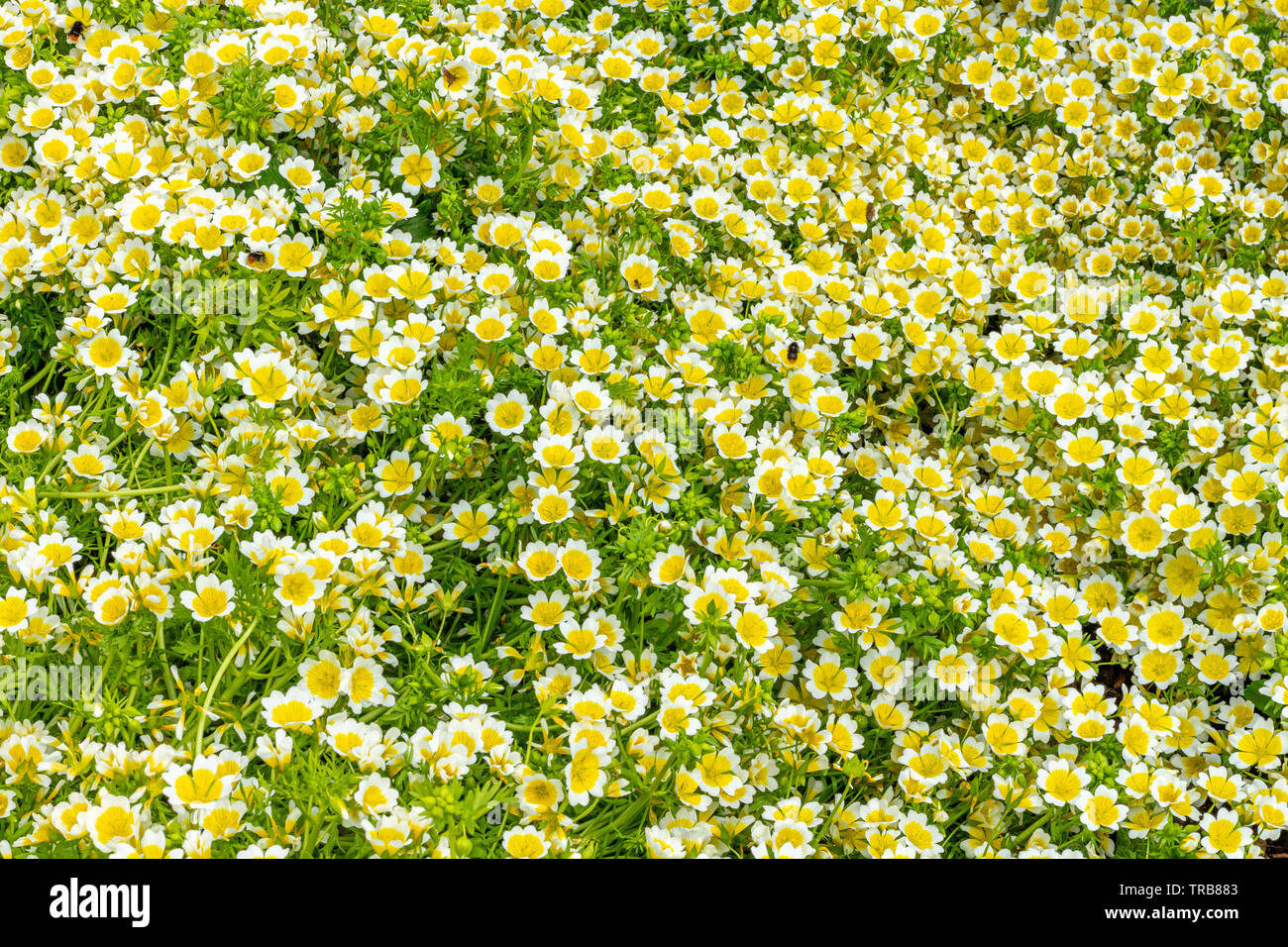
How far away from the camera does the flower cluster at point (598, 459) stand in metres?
2.42

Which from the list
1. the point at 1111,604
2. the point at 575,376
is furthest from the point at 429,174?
the point at 1111,604

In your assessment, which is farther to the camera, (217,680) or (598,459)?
(598,459)

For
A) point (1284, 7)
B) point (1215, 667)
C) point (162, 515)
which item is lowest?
point (1215, 667)

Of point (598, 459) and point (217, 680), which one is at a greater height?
point (598, 459)

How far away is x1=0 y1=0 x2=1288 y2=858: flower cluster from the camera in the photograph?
242 centimetres

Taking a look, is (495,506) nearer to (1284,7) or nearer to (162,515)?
(162,515)

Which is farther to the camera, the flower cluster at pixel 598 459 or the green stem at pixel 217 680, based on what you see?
the flower cluster at pixel 598 459

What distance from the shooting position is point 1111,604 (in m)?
2.99

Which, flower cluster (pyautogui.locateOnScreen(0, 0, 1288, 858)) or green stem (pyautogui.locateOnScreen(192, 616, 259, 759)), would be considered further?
flower cluster (pyautogui.locateOnScreen(0, 0, 1288, 858))

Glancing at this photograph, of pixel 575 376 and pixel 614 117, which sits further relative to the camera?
pixel 614 117

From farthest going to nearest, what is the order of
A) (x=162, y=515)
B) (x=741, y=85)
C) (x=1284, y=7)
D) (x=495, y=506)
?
(x=1284, y=7)
(x=741, y=85)
(x=495, y=506)
(x=162, y=515)

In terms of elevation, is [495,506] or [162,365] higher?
[162,365]

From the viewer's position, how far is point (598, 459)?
108 inches

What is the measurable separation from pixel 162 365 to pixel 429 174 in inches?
38.3
